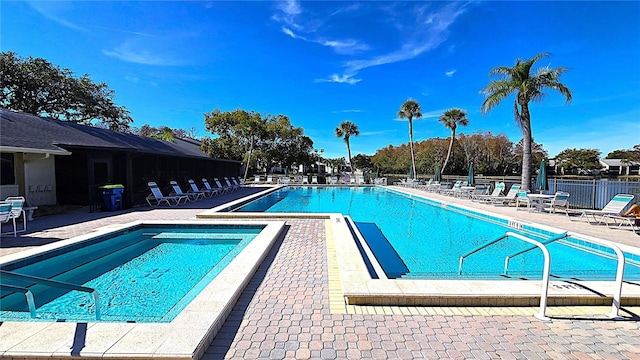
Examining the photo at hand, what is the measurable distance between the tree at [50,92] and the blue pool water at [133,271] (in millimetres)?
21919

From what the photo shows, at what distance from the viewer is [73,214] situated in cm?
843

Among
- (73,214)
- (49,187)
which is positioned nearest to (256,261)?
(73,214)

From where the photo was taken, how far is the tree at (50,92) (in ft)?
62.2

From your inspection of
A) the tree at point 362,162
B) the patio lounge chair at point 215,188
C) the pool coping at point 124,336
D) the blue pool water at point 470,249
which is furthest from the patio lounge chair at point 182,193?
the tree at point 362,162

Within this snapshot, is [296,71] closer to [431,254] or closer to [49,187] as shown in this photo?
[49,187]

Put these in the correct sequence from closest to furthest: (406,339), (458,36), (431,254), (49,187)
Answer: (406,339)
(431,254)
(49,187)
(458,36)

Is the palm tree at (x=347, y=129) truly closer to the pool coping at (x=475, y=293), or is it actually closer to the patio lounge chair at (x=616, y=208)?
the patio lounge chair at (x=616, y=208)

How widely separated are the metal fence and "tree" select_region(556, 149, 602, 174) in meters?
45.6

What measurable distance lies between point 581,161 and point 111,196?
6136 centimetres

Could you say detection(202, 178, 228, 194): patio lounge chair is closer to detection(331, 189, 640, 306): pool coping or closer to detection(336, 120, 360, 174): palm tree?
detection(331, 189, 640, 306): pool coping

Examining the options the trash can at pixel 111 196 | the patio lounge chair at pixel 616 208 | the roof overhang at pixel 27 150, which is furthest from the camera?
the trash can at pixel 111 196

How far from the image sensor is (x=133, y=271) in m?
4.54

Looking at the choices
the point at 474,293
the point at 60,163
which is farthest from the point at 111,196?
the point at 474,293

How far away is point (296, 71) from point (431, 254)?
17414 millimetres
